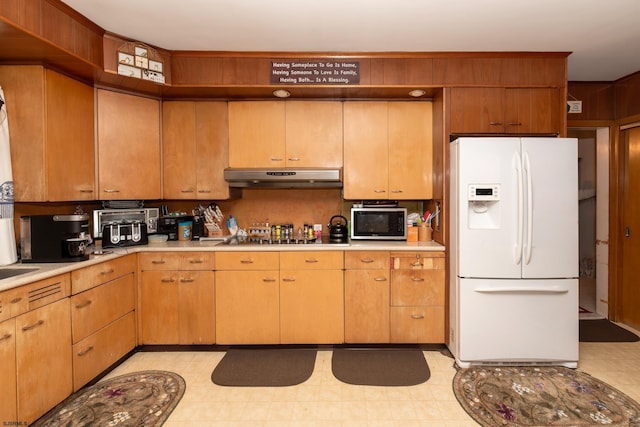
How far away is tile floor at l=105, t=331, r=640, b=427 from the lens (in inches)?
82.7

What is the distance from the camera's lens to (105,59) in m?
2.62

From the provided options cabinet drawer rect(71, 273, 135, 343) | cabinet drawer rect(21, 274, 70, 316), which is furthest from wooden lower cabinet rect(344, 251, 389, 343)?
cabinet drawer rect(21, 274, 70, 316)

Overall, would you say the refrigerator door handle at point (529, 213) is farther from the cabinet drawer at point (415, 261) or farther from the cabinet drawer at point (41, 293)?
the cabinet drawer at point (41, 293)

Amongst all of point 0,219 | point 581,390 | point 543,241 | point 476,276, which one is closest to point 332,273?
point 476,276

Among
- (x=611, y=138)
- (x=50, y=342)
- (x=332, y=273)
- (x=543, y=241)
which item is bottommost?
(x=50, y=342)

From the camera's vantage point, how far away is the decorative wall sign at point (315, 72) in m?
2.91

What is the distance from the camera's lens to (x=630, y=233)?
11.8 ft

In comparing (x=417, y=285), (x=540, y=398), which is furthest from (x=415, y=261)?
(x=540, y=398)

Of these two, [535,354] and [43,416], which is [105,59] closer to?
[43,416]

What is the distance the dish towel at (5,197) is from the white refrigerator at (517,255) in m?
3.17

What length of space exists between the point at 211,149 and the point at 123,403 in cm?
214

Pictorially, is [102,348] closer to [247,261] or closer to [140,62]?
[247,261]

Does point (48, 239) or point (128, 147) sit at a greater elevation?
point (128, 147)

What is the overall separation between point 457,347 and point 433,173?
1.52 m
